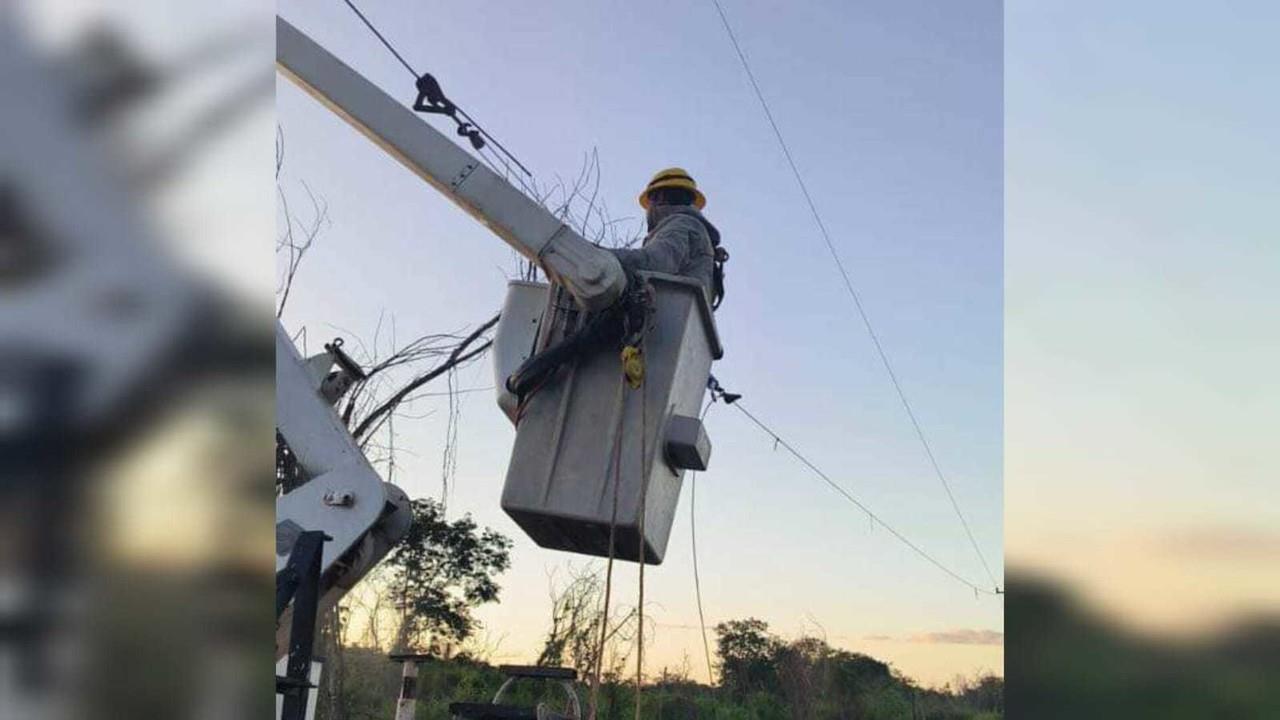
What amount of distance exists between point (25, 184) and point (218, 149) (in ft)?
0.27

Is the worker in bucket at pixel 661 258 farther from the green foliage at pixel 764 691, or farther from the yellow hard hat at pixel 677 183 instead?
the green foliage at pixel 764 691

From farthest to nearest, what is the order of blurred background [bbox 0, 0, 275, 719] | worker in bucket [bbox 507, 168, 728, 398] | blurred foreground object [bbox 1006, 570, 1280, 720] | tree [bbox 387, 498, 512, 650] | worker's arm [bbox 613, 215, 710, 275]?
tree [bbox 387, 498, 512, 650] → worker's arm [bbox 613, 215, 710, 275] → worker in bucket [bbox 507, 168, 728, 398] → blurred foreground object [bbox 1006, 570, 1280, 720] → blurred background [bbox 0, 0, 275, 719]

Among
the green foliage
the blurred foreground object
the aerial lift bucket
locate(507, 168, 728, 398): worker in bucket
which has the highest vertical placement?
locate(507, 168, 728, 398): worker in bucket

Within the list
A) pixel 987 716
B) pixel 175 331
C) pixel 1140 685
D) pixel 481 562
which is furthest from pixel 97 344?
pixel 987 716

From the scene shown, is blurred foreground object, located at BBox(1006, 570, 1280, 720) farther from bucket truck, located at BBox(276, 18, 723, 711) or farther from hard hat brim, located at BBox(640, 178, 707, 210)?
hard hat brim, located at BBox(640, 178, 707, 210)

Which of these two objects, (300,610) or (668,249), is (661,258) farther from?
(300,610)

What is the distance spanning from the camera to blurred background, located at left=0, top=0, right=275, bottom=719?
45 cm

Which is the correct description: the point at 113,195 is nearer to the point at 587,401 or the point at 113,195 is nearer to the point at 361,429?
the point at 587,401

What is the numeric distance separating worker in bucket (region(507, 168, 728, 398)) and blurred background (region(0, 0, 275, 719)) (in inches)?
109

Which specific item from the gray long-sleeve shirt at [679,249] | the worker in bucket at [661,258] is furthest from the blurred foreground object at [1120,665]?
the gray long-sleeve shirt at [679,249]

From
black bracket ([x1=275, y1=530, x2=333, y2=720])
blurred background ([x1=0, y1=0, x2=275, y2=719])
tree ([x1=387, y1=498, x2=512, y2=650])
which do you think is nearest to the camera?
blurred background ([x1=0, y1=0, x2=275, y2=719])

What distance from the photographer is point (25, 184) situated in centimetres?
46

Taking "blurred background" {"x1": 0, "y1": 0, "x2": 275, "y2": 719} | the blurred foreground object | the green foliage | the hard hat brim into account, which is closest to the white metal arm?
the hard hat brim

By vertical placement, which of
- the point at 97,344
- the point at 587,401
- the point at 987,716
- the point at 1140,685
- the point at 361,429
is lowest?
the point at 987,716
